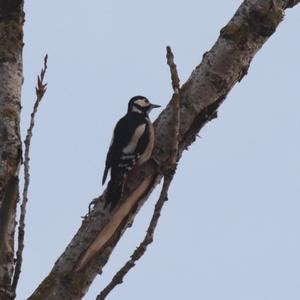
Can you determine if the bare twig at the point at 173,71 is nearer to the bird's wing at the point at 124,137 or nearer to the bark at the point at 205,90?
the bark at the point at 205,90

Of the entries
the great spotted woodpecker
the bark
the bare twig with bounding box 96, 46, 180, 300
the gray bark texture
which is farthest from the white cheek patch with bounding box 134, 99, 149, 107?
the bare twig with bounding box 96, 46, 180, 300

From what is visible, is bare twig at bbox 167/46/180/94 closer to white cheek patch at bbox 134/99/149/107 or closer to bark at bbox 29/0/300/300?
bark at bbox 29/0/300/300

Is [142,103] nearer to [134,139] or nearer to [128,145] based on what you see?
[128,145]

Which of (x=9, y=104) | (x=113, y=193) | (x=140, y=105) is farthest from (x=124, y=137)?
(x=9, y=104)

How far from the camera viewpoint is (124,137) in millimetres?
5812

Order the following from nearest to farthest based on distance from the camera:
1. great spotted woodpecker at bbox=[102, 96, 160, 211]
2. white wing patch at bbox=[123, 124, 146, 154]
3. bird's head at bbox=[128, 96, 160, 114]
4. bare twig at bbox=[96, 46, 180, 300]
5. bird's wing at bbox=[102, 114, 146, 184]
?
bare twig at bbox=[96, 46, 180, 300], great spotted woodpecker at bbox=[102, 96, 160, 211], white wing patch at bbox=[123, 124, 146, 154], bird's wing at bbox=[102, 114, 146, 184], bird's head at bbox=[128, 96, 160, 114]

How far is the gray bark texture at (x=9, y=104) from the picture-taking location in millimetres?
3311

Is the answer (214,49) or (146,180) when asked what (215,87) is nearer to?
(214,49)

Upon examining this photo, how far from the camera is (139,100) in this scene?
683cm

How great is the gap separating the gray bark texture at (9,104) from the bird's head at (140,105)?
230 cm

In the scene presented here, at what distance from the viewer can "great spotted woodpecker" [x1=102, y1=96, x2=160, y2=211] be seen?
4.35 m

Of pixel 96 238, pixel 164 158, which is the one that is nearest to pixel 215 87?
pixel 164 158

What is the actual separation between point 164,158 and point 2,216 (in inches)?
71.7

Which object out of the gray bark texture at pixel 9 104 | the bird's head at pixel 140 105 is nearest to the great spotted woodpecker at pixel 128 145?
the bird's head at pixel 140 105
